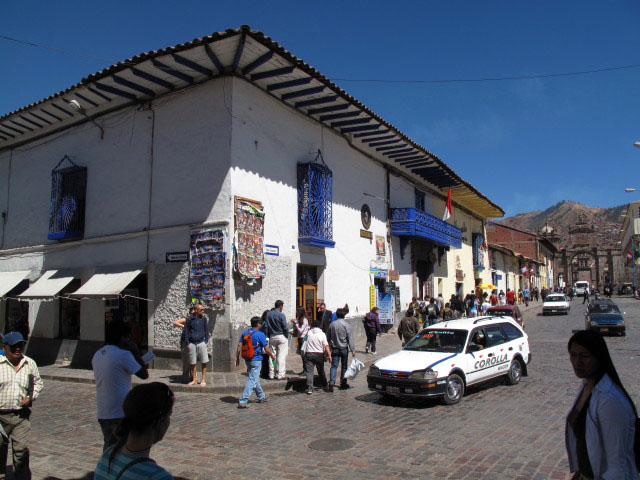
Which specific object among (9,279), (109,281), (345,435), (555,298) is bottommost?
(345,435)

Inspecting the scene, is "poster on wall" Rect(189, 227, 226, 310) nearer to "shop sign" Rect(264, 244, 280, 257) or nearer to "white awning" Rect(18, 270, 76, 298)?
"shop sign" Rect(264, 244, 280, 257)

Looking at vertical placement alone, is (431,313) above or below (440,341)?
above

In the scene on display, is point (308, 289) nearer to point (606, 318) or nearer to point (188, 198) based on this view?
point (188, 198)

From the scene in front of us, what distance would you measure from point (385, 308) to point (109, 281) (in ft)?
35.2

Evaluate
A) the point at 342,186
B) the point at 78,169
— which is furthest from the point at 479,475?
the point at 78,169

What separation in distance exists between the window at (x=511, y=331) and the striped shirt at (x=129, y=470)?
9.75 m

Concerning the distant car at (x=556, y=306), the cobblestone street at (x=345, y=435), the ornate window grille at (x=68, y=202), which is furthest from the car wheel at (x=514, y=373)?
the distant car at (x=556, y=306)

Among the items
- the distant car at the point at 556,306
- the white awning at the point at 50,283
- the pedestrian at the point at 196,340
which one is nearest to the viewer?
the pedestrian at the point at 196,340

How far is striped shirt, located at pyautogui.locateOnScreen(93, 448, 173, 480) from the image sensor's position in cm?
226

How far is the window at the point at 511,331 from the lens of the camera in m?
10.8

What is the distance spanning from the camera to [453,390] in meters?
8.86

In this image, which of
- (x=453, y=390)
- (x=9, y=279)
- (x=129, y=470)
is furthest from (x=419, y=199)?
(x=129, y=470)

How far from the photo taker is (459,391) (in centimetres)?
898

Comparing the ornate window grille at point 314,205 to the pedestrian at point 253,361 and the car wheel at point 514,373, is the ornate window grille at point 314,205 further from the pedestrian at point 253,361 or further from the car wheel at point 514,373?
the car wheel at point 514,373
